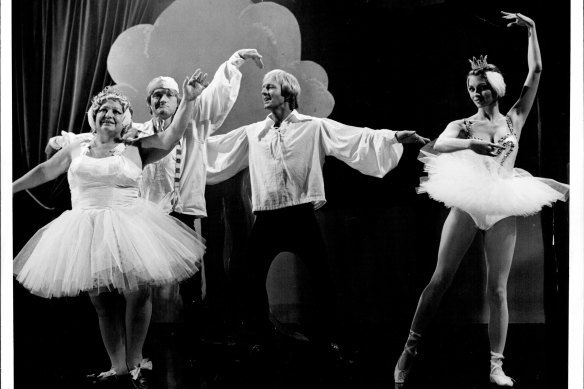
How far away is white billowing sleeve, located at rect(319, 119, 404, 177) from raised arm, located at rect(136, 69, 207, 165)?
0.60m

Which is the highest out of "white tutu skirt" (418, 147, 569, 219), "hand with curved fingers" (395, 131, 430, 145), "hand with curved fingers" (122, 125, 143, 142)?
"hand with curved fingers" (122, 125, 143, 142)

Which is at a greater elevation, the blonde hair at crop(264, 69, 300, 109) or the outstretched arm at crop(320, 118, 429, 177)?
the blonde hair at crop(264, 69, 300, 109)

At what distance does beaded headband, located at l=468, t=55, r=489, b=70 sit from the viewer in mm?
2816

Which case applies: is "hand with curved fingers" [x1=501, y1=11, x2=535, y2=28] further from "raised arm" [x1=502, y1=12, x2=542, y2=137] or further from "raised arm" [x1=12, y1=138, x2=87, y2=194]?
"raised arm" [x1=12, y1=138, x2=87, y2=194]

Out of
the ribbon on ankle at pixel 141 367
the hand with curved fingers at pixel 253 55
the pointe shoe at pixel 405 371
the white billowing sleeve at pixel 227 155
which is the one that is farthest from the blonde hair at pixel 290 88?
the ribbon on ankle at pixel 141 367

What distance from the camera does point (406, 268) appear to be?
2.83 meters

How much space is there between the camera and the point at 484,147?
2773mm

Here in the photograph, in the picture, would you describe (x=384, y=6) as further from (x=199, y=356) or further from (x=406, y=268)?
(x=199, y=356)

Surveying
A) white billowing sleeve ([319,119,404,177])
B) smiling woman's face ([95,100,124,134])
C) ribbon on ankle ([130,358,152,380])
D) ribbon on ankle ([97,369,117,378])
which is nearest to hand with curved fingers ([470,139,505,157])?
white billowing sleeve ([319,119,404,177])

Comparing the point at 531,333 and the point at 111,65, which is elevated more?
the point at 111,65

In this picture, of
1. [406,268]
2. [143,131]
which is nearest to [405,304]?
[406,268]

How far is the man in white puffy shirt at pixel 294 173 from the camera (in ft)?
9.34

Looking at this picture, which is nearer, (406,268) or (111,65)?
(406,268)

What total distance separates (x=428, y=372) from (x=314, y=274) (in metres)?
0.64
